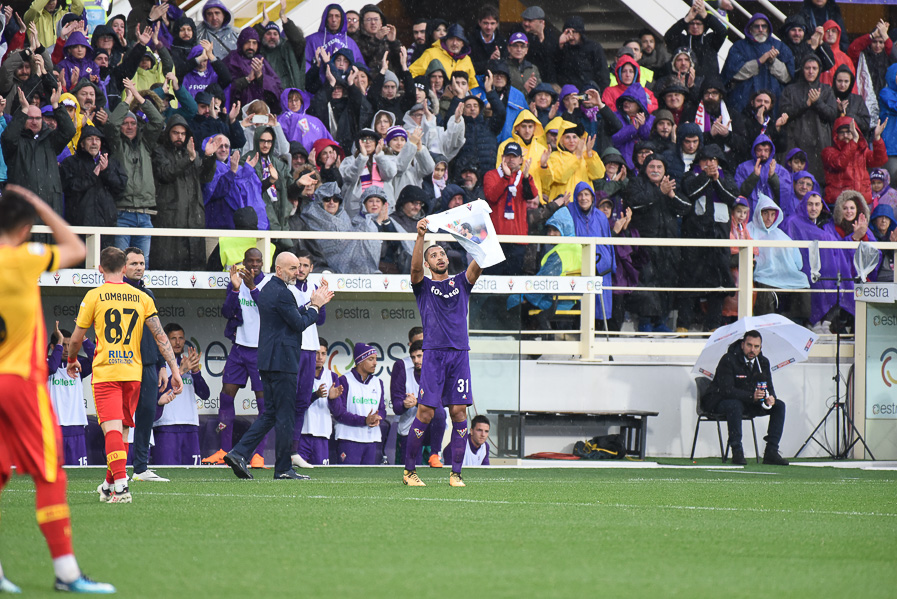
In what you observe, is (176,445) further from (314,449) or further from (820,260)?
(820,260)

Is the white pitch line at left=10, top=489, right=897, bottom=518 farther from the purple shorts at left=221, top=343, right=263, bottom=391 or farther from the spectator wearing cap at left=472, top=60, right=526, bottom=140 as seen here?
the spectator wearing cap at left=472, top=60, right=526, bottom=140

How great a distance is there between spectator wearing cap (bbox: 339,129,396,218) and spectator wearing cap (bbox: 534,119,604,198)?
8.10 feet

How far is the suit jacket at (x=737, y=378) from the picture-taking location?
1680 centimetres

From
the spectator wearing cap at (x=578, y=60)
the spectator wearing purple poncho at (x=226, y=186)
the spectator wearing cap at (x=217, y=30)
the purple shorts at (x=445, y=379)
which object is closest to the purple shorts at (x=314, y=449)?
the spectator wearing purple poncho at (x=226, y=186)

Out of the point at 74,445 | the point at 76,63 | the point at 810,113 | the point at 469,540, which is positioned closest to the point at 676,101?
the point at 810,113

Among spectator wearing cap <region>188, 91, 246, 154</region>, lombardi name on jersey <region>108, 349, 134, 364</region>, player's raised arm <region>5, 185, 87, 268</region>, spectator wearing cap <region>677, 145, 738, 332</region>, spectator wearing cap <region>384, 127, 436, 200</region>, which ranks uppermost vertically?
spectator wearing cap <region>188, 91, 246, 154</region>

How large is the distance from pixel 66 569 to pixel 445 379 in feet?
20.0

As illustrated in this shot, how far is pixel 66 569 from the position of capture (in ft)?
18.6

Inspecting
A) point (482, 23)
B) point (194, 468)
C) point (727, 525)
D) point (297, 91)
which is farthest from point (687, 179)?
point (727, 525)

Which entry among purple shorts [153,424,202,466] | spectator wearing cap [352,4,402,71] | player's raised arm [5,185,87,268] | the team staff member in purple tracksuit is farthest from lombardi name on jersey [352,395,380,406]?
player's raised arm [5,185,87,268]

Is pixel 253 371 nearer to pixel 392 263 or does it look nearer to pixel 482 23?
A: pixel 392 263

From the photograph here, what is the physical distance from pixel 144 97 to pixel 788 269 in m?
9.42

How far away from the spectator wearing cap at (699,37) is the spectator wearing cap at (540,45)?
7.25 feet

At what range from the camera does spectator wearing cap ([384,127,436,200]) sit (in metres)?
17.3
